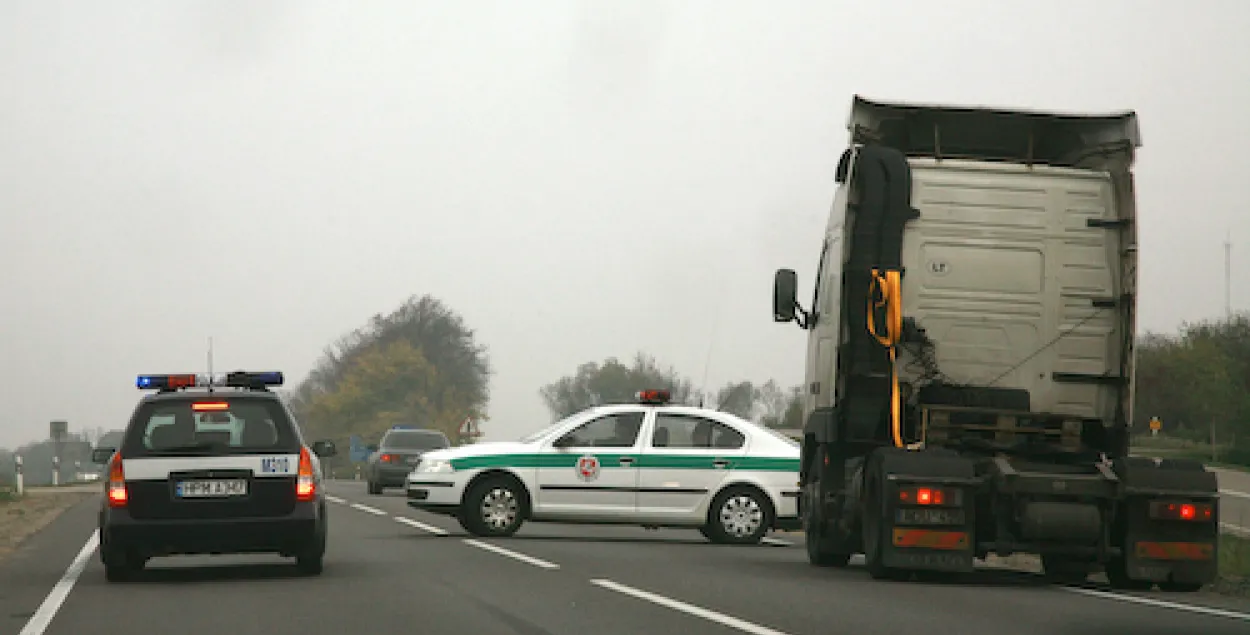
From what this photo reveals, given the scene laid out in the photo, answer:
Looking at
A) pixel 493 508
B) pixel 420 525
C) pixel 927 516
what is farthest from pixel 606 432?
pixel 927 516

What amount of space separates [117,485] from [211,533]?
84cm

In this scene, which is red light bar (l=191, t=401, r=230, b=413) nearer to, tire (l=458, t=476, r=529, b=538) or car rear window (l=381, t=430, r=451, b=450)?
tire (l=458, t=476, r=529, b=538)

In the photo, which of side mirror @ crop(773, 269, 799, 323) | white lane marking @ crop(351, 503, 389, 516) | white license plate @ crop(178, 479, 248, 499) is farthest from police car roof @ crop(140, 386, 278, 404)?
white lane marking @ crop(351, 503, 389, 516)

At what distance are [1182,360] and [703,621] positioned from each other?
260 ft

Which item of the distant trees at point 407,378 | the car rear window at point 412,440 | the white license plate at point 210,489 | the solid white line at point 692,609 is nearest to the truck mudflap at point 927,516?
the solid white line at point 692,609

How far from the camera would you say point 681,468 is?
20984 millimetres

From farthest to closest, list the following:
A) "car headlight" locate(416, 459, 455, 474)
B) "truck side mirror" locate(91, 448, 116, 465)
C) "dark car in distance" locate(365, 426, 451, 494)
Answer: "dark car in distance" locate(365, 426, 451, 494) < "car headlight" locate(416, 459, 455, 474) < "truck side mirror" locate(91, 448, 116, 465)

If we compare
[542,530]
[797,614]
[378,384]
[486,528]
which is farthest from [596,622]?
[378,384]

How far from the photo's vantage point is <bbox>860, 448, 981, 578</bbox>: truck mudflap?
543 inches

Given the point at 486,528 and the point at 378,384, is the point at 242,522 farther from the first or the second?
the point at 378,384

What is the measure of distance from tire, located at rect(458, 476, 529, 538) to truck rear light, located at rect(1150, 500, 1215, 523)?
28.5 feet

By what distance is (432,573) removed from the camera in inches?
579

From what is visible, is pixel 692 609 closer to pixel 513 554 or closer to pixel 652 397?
pixel 513 554

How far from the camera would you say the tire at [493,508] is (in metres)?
20.6
